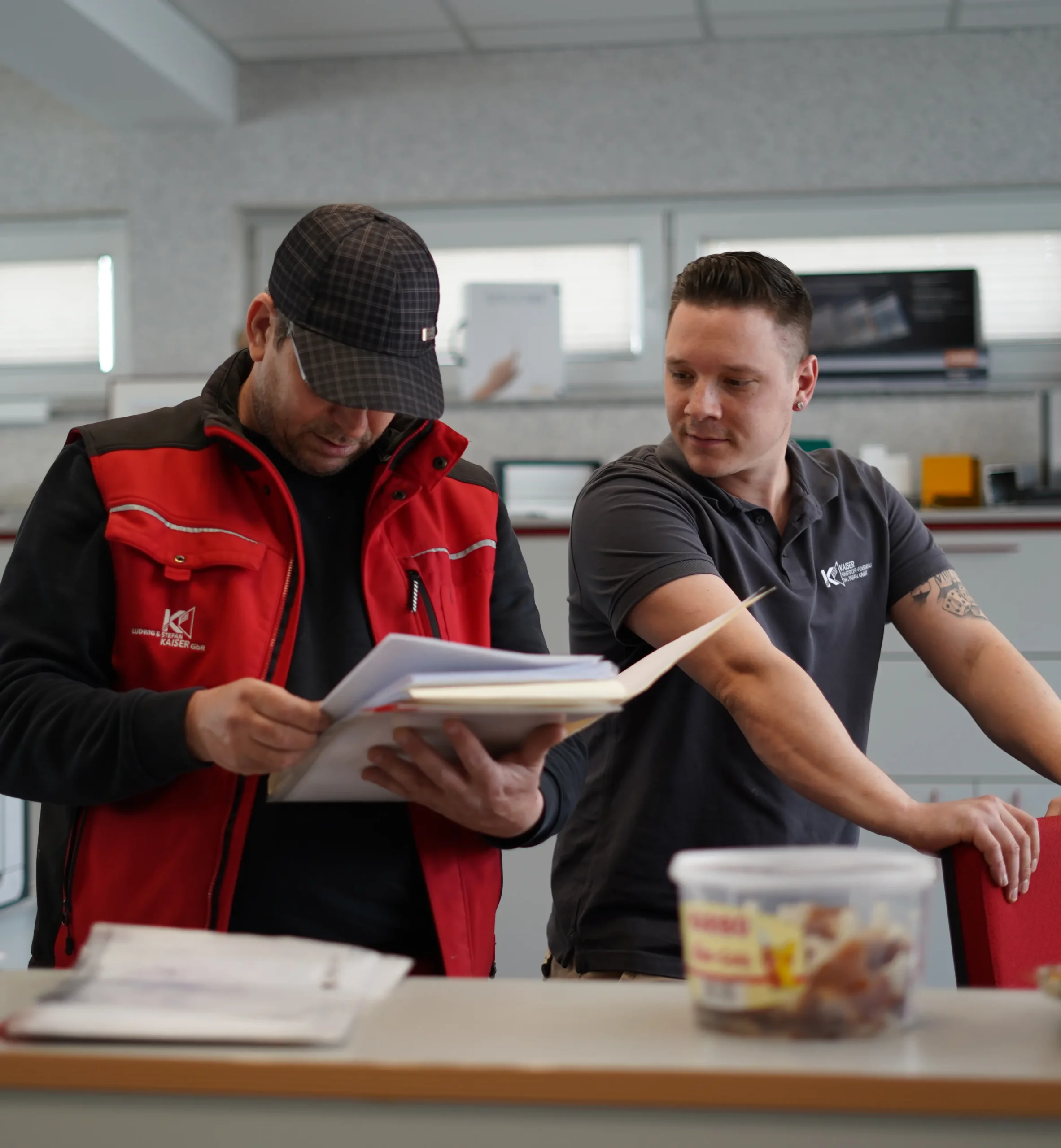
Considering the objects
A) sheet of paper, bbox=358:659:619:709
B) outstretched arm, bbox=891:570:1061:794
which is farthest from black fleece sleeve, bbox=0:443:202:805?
outstretched arm, bbox=891:570:1061:794

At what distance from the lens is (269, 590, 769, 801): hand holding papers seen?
900mm

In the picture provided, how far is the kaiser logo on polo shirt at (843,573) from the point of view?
1.60 meters

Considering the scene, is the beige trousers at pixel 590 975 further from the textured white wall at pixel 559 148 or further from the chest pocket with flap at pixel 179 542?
the textured white wall at pixel 559 148

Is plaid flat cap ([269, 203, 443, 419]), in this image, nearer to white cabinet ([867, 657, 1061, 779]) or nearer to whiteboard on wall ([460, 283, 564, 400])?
white cabinet ([867, 657, 1061, 779])

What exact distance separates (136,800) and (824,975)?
706mm

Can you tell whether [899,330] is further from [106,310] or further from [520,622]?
[520,622]

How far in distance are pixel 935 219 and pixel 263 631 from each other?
3260 mm

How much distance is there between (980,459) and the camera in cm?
384

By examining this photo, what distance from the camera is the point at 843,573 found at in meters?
1.61

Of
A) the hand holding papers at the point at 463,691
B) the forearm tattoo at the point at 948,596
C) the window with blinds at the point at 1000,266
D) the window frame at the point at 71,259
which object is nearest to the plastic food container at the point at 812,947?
the hand holding papers at the point at 463,691

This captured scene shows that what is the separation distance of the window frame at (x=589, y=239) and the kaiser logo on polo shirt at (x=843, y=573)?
246 cm

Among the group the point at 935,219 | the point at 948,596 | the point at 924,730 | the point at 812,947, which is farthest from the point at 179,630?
the point at 935,219

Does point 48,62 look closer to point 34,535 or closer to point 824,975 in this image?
point 34,535

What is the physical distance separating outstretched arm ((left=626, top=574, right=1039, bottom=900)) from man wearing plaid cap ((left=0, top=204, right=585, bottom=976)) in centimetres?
20
